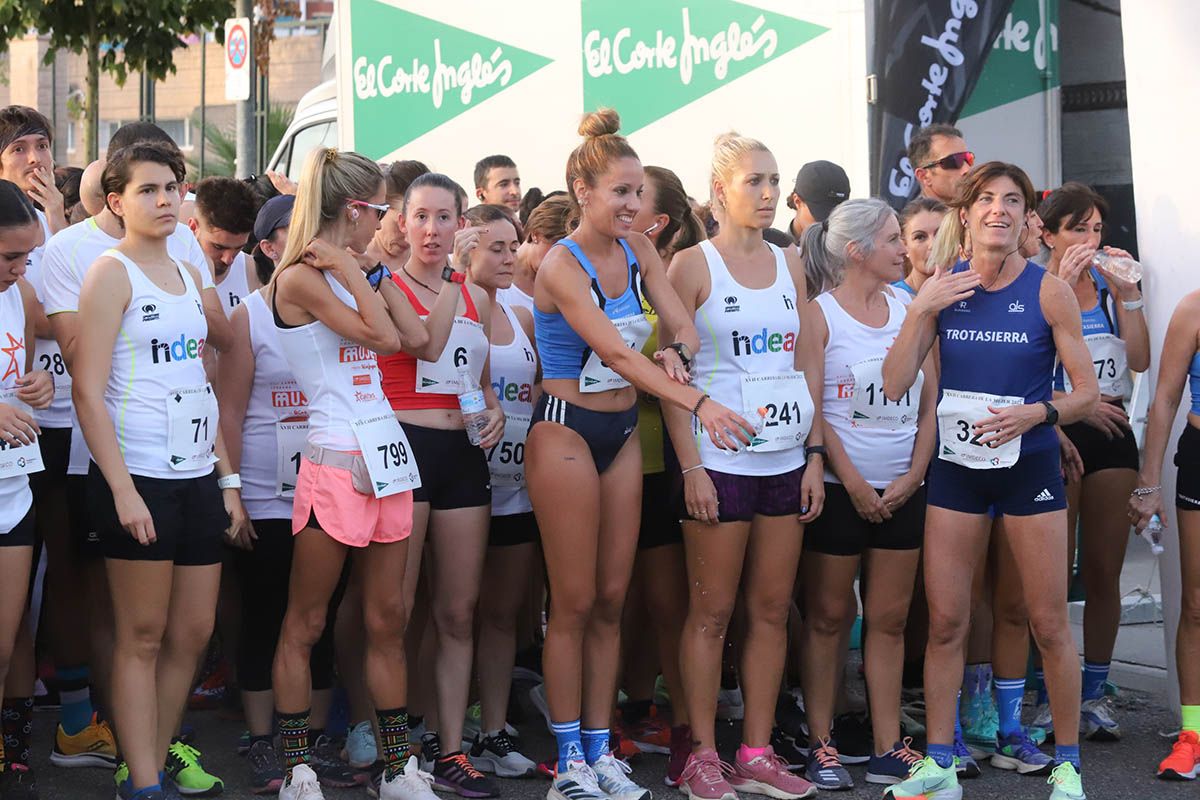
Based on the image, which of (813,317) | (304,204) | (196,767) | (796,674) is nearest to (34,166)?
(304,204)

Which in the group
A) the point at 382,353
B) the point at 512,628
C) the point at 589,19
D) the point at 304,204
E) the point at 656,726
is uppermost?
the point at 589,19

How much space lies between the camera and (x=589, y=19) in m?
8.22

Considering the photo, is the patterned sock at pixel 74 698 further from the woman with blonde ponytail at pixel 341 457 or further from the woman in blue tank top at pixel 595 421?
the woman in blue tank top at pixel 595 421

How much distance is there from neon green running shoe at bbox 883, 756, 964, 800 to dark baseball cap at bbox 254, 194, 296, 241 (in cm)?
281

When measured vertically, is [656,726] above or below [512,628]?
below

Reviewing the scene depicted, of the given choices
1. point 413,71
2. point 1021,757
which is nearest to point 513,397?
point 1021,757

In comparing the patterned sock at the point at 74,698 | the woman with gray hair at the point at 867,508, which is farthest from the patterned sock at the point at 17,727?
→ the woman with gray hair at the point at 867,508

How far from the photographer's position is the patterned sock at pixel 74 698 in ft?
17.3

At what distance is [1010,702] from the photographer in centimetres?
530

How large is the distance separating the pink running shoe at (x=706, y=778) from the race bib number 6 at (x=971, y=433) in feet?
4.04

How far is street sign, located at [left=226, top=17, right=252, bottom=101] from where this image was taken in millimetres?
13781

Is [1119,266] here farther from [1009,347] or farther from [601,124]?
[601,124]

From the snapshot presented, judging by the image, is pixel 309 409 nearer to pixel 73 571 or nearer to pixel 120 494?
pixel 120 494

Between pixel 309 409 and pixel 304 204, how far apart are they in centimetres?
62
